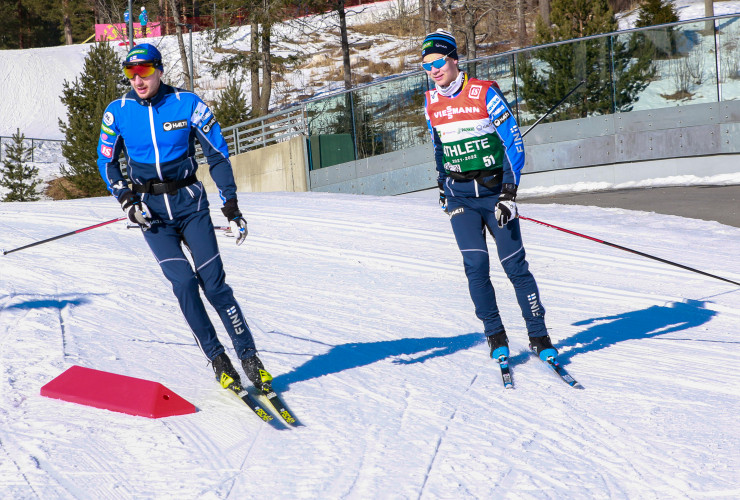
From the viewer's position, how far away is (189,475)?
3.36 meters

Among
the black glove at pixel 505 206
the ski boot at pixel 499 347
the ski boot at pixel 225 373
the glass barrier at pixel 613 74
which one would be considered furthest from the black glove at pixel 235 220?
the glass barrier at pixel 613 74

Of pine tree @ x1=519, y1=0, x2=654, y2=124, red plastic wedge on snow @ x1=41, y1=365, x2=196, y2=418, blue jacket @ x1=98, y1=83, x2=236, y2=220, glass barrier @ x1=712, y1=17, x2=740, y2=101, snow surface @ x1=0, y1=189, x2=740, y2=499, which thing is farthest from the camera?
pine tree @ x1=519, y1=0, x2=654, y2=124

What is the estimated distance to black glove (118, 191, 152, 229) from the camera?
14.0ft

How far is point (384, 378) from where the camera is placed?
4.86m

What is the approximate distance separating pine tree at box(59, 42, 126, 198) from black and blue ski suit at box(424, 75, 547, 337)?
79.7ft

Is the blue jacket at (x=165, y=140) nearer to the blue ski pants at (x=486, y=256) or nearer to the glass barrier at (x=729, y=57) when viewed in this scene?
the blue ski pants at (x=486, y=256)

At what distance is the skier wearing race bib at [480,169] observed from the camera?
15.9ft

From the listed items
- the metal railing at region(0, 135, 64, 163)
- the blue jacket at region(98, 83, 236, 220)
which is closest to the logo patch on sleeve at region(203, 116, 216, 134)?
the blue jacket at region(98, 83, 236, 220)

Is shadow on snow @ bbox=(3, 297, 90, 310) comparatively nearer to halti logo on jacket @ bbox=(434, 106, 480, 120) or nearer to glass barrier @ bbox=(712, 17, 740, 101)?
halti logo on jacket @ bbox=(434, 106, 480, 120)

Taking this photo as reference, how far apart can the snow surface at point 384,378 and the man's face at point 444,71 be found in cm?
182

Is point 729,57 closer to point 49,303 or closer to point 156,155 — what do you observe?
point 49,303

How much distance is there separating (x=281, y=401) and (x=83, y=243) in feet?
19.2

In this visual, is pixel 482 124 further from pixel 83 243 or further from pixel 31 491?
pixel 83 243

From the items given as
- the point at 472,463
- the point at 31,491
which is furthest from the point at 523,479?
the point at 31,491
